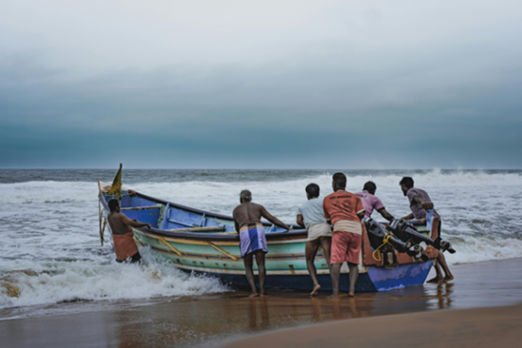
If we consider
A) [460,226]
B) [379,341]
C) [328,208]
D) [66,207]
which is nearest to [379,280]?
[328,208]

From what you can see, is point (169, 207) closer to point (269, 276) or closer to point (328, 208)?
point (269, 276)

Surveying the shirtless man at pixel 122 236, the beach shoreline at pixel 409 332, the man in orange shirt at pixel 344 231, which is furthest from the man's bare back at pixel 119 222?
the beach shoreline at pixel 409 332

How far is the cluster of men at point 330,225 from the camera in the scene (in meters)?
7.66

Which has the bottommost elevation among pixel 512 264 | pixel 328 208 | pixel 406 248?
pixel 512 264

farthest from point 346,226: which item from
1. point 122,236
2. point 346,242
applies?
point 122,236

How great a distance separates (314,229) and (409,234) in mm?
1393

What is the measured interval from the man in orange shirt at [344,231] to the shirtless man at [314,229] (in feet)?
0.60

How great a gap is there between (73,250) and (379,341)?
1112cm

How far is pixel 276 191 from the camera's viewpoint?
40.2 metres

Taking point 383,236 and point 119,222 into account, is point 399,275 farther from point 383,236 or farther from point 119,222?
point 119,222

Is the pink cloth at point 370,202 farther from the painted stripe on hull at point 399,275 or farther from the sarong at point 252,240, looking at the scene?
the sarong at point 252,240

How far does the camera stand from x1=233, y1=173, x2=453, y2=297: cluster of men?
7.66 meters

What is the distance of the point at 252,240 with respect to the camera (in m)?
8.40

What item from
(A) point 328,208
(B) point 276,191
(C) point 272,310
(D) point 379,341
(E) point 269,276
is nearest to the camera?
(D) point 379,341
